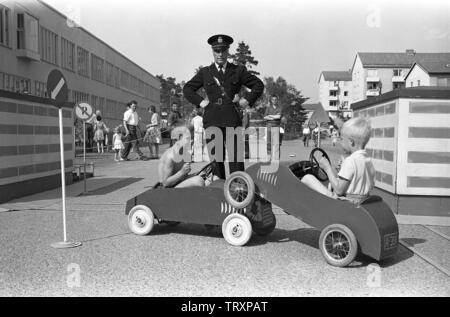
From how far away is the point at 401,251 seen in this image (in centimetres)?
521

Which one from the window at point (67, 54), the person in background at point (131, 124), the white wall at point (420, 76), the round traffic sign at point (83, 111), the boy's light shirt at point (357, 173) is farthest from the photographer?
the white wall at point (420, 76)

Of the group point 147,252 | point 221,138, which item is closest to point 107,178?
point 221,138

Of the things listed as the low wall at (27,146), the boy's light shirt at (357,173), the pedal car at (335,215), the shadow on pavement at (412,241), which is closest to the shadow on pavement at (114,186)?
the low wall at (27,146)

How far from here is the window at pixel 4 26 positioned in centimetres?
2550

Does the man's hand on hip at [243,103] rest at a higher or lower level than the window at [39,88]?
lower

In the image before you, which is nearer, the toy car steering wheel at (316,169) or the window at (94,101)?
the toy car steering wheel at (316,169)

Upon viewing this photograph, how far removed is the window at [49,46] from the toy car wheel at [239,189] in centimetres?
2761

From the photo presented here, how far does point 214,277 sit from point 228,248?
1086mm

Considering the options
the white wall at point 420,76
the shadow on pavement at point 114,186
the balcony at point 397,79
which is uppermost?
the balcony at point 397,79

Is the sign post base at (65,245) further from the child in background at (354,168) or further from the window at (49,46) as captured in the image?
the window at (49,46)

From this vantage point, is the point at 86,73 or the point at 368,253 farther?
the point at 86,73

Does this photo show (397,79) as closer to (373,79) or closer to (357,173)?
(373,79)

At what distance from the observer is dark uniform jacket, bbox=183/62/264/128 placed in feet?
20.4
